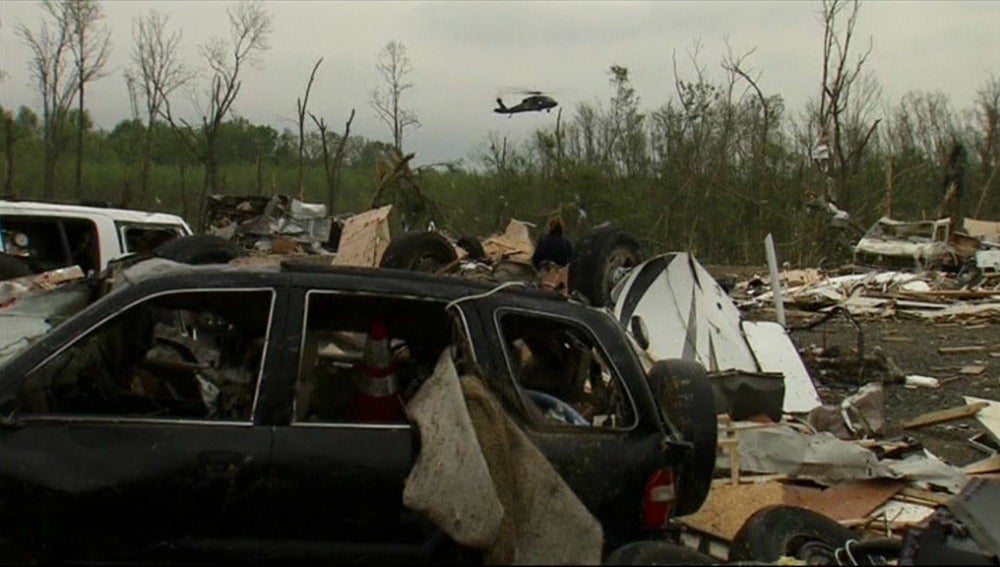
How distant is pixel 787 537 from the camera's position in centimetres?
438

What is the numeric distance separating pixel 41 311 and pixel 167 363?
149cm

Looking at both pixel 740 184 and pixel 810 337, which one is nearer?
pixel 810 337

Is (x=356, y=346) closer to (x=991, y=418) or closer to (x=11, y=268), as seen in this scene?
(x=991, y=418)

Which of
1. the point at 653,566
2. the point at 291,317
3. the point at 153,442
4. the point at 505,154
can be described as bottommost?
the point at 653,566

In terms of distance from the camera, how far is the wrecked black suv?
3309mm

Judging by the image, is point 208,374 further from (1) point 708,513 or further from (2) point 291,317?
(1) point 708,513

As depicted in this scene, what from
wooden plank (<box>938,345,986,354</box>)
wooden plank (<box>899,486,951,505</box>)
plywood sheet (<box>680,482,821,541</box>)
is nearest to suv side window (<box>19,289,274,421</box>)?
plywood sheet (<box>680,482,821,541</box>)

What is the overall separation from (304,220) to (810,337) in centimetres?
904

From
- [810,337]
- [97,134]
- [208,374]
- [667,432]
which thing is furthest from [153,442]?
[97,134]

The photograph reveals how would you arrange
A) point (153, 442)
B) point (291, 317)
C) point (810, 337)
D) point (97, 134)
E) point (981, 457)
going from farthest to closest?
1. point (97, 134)
2. point (810, 337)
3. point (981, 457)
4. point (291, 317)
5. point (153, 442)

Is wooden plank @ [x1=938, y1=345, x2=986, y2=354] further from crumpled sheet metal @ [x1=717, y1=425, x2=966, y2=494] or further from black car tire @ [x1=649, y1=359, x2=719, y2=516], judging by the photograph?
black car tire @ [x1=649, y1=359, x2=719, y2=516]

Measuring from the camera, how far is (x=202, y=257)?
8.29 meters

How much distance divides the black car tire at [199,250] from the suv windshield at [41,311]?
300 cm

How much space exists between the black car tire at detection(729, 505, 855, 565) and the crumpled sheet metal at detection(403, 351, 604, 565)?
1.39m
